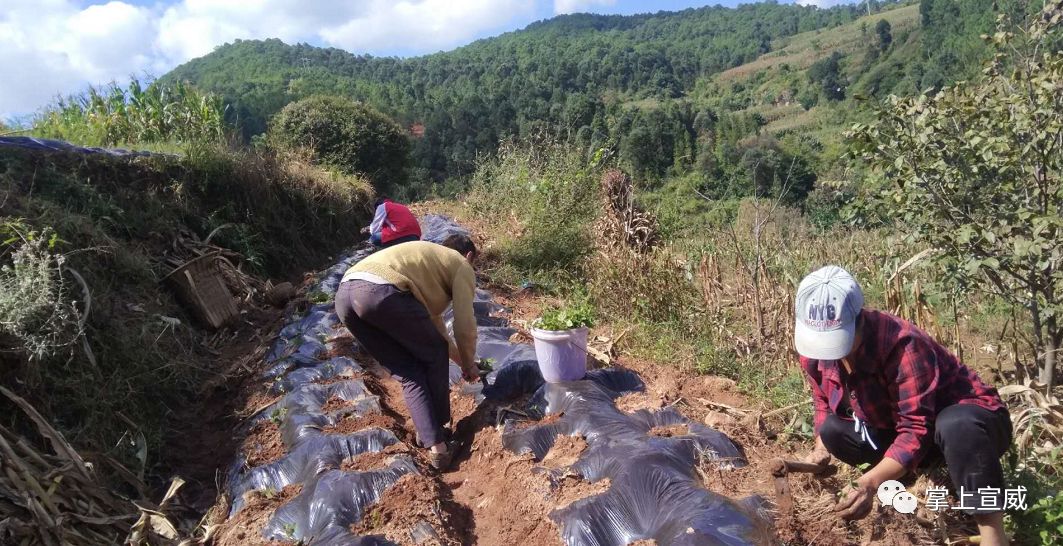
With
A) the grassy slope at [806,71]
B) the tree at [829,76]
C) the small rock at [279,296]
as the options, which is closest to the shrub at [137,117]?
the small rock at [279,296]

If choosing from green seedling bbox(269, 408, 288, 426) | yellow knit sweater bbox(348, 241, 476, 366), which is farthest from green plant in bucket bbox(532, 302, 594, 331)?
green seedling bbox(269, 408, 288, 426)

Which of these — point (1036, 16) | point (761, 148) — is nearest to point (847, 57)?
point (761, 148)

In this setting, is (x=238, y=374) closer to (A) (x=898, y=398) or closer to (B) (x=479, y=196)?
(A) (x=898, y=398)

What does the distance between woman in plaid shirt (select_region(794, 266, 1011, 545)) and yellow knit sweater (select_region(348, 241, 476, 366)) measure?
5.31ft

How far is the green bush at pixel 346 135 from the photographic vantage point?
42.9 ft

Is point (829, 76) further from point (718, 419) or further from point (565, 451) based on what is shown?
point (565, 451)

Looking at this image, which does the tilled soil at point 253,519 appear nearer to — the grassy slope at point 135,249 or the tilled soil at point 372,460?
the tilled soil at point 372,460

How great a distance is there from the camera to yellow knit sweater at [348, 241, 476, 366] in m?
3.06

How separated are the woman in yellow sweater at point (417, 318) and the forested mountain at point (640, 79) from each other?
78.5 inches

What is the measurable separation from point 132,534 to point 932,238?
13.2 feet

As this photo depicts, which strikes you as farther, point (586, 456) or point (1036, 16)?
point (1036, 16)

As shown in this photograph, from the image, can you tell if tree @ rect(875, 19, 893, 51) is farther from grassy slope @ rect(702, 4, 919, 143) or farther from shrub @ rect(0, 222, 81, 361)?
shrub @ rect(0, 222, 81, 361)

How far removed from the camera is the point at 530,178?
865cm

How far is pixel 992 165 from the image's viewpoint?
9.96 feet
